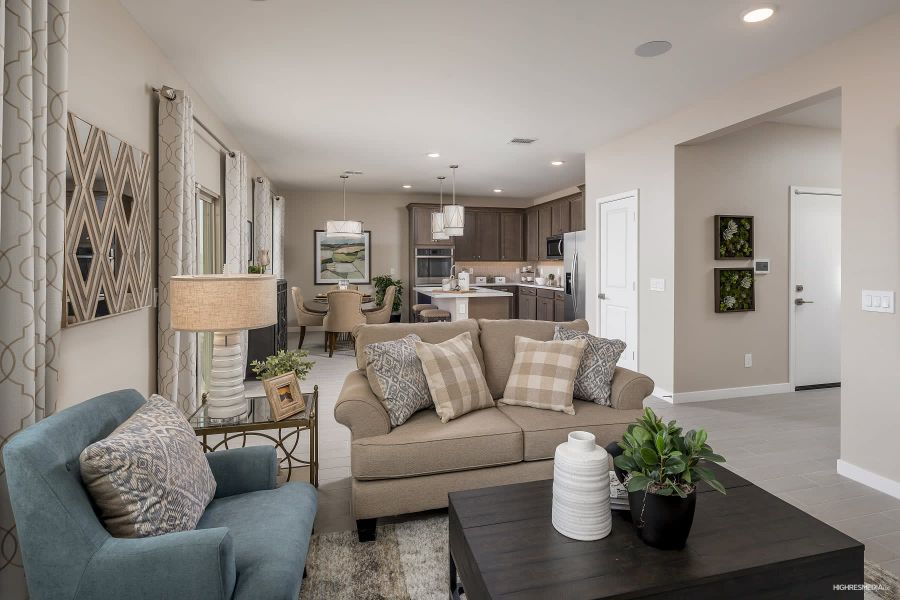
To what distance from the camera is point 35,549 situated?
1.19 meters

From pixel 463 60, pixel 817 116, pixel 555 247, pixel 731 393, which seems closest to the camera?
pixel 463 60

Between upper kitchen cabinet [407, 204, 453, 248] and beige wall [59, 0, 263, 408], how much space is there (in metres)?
5.82

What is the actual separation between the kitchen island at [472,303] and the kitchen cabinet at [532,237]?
2.16 m

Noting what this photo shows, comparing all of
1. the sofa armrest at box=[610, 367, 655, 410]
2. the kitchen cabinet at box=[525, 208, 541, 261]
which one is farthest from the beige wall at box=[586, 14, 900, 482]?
the kitchen cabinet at box=[525, 208, 541, 261]

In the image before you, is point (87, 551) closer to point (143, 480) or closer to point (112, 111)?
point (143, 480)

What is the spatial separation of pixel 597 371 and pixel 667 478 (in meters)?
1.39

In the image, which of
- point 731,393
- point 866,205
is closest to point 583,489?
point 866,205

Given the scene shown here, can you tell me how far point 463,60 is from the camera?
3396 millimetres

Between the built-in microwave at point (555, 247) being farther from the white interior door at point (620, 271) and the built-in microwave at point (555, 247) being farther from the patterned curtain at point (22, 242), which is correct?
the patterned curtain at point (22, 242)

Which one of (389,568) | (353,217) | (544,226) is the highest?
(353,217)

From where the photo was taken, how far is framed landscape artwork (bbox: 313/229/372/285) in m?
9.17

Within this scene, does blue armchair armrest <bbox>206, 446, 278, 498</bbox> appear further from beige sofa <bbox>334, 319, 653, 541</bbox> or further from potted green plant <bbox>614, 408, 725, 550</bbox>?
potted green plant <bbox>614, 408, 725, 550</bbox>

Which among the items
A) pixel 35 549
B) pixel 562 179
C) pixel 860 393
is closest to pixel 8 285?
pixel 35 549

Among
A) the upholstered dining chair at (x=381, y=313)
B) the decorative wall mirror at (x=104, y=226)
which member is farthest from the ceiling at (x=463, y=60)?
the upholstered dining chair at (x=381, y=313)
